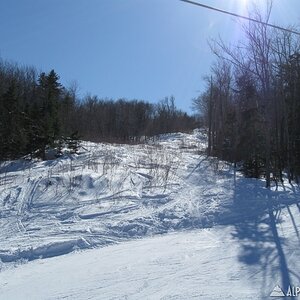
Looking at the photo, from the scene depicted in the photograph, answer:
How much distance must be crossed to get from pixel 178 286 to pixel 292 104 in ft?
Answer: 56.8

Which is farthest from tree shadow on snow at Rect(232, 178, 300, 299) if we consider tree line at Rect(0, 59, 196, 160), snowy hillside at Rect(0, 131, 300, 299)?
tree line at Rect(0, 59, 196, 160)

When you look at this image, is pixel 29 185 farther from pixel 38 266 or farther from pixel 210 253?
pixel 210 253

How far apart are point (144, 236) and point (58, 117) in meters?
18.6

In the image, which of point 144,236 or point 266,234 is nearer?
point 266,234

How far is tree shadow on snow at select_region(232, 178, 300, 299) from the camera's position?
5.46 meters

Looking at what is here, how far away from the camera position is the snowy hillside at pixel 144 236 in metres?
5.45

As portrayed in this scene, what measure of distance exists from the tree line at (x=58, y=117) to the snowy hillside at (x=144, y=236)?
10099 mm

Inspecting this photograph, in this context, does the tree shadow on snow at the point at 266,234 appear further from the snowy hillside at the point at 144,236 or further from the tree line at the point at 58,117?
the tree line at the point at 58,117

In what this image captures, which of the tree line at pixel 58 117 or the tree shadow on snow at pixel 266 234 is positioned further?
the tree line at pixel 58 117

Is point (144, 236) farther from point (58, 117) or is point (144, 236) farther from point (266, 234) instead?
point (58, 117)

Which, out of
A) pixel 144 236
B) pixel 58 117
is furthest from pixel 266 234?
pixel 58 117

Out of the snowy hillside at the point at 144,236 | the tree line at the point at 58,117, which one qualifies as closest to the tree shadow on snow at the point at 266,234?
the snowy hillside at the point at 144,236

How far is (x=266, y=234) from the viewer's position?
795 centimetres

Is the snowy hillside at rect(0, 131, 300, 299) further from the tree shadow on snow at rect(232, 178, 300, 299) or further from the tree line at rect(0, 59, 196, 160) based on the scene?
the tree line at rect(0, 59, 196, 160)
